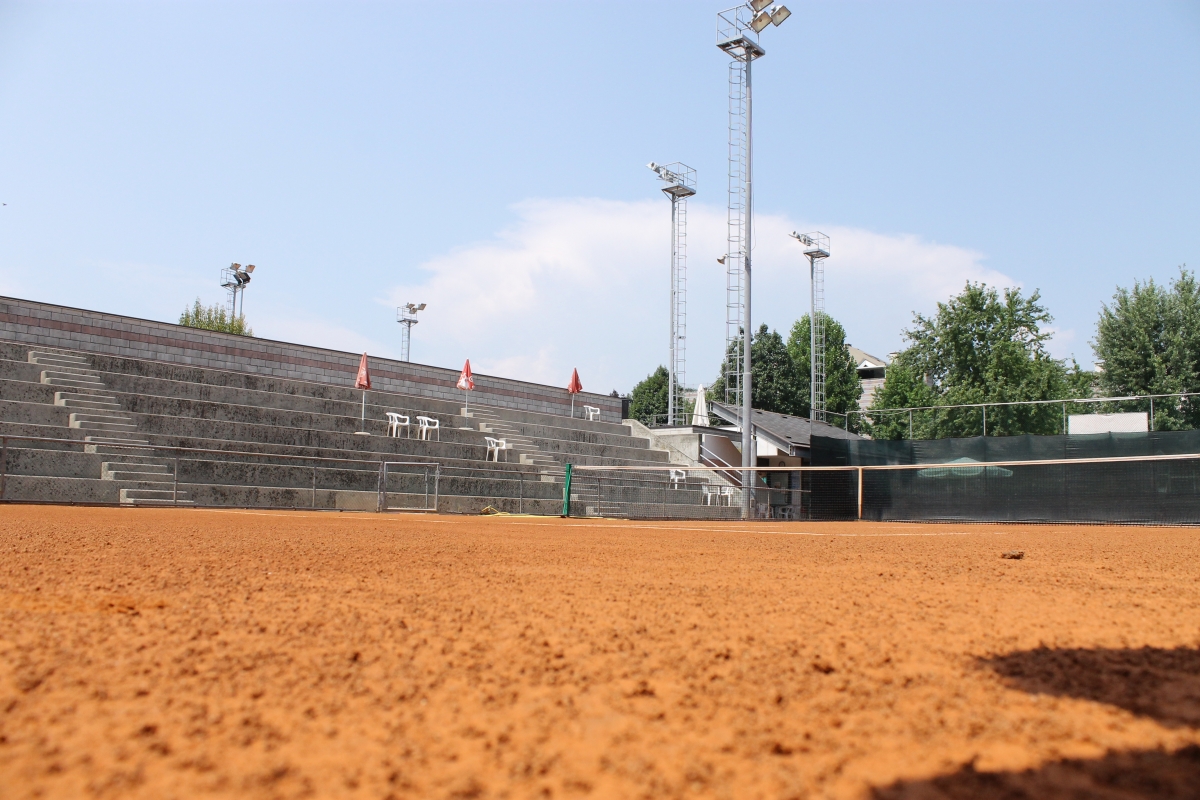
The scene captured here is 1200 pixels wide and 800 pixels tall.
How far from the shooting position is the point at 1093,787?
1.85m

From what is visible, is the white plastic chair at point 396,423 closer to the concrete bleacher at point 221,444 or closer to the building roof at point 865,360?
the concrete bleacher at point 221,444

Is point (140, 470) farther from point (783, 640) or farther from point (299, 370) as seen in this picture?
point (783, 640)

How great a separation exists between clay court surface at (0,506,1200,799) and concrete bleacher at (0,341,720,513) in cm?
1122

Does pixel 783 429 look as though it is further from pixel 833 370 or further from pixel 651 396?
pixel 651 396

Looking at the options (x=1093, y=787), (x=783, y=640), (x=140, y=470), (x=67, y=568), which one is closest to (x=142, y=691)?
(x=783, y=640)

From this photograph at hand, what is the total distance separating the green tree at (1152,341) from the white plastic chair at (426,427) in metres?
29.5

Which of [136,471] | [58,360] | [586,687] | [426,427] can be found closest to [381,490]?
[136,471]

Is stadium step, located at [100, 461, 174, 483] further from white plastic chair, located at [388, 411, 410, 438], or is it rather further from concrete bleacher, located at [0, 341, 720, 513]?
white plastic chair, located at [388, 411, 410, 438]

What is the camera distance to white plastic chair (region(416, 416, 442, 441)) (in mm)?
22812

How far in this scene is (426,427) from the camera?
74.1 ft

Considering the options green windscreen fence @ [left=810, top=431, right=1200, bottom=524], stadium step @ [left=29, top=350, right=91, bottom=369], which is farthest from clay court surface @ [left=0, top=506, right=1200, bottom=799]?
green windscreen fence @ [left=810, top=431, right=1200, bottom=524]

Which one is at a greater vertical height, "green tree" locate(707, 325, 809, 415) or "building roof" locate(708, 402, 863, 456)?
"green tree" locate(707, 325, 809, 415)

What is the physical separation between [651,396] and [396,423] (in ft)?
135

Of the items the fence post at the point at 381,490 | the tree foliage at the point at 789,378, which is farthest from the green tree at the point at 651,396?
the fence post at the point at 381,490
